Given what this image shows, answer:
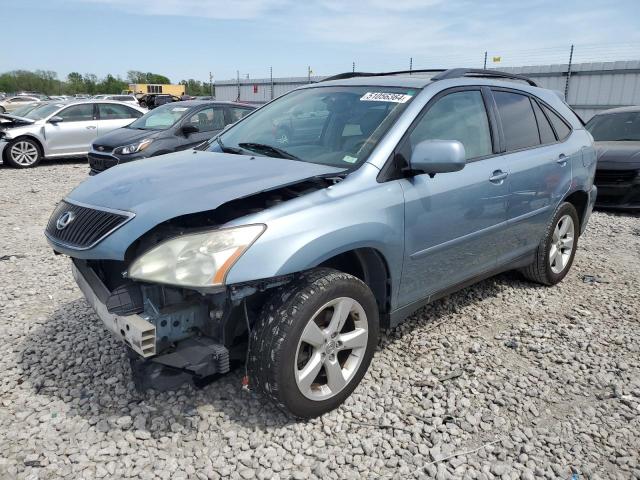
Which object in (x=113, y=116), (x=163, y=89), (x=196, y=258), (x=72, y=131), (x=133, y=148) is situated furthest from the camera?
(x=163, y=89)

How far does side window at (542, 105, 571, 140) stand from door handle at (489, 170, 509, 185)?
3.80 ft

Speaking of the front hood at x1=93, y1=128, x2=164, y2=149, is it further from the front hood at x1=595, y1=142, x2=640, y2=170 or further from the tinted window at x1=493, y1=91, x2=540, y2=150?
the front hood at x1=595, y1=142, x2=640, y2=170

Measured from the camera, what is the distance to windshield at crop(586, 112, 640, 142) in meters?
8.51

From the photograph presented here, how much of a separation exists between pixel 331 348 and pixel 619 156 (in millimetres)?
6940

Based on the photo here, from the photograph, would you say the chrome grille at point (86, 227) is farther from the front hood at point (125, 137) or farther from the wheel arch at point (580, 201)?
the front hood at point (125, 137)

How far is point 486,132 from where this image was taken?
3.67 meters

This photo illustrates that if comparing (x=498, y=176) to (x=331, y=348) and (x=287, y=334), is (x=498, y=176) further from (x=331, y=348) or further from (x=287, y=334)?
(x=287, y=334)

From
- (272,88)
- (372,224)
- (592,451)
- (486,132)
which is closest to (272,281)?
(372,224)

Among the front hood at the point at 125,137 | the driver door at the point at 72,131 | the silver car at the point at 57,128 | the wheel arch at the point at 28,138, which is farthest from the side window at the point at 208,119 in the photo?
the wheel arch at the point at 28,138

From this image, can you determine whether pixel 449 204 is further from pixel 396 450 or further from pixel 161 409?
pixel 161 409

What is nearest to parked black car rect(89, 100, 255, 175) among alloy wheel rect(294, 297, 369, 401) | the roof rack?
the roof rack

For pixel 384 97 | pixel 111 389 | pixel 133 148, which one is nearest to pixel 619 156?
pixel 384 97

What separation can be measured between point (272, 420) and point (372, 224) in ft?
3.84

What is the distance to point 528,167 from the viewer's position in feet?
12.8
